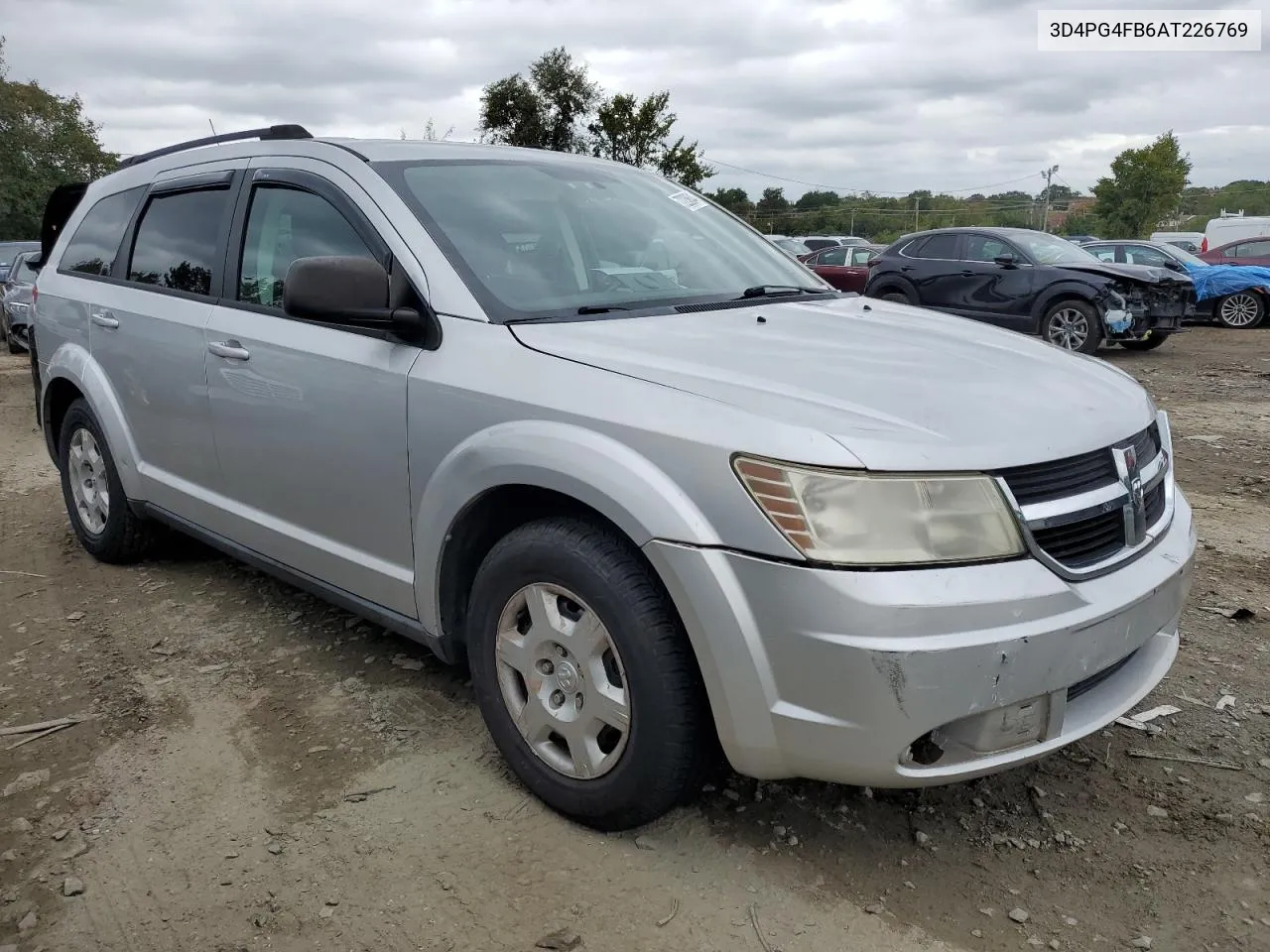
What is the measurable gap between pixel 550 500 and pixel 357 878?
3.32ft

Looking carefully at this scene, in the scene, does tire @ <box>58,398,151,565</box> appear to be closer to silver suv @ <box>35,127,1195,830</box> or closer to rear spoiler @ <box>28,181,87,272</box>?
silver suv @ <box>35,127,1195,830</box>

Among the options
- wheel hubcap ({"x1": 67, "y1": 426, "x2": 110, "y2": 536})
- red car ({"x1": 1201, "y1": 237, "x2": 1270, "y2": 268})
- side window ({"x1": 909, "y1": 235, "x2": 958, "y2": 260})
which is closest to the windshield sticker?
wheel hubcap ({"x1": 67, "y1": 426, "x2": 110, "y2": 536})

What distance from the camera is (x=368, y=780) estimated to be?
9.45 ft

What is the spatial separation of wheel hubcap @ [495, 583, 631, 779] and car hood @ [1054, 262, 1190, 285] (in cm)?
1103

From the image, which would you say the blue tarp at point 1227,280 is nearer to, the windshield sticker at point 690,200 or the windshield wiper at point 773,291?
the windshield sticker at point 690,200

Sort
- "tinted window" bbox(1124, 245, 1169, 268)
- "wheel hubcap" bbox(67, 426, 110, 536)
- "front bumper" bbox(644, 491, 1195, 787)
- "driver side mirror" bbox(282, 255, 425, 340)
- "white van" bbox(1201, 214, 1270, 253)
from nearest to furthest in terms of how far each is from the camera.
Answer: "front bumper" bbox(644, 491, 1195, 787) < "driver side mirror" bbox(282, 255, 425, 340) < "wheel hubcap" bbox(67, 426, 110, 536) < "tinted window" bbox(1124, 245, 1169, 268) < "white van" bbox(1201, 214, 1270, 253)

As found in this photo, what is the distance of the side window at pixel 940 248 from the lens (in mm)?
13180

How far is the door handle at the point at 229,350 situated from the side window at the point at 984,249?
11.0 meters

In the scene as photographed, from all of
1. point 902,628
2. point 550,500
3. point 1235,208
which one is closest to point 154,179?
point 550,500

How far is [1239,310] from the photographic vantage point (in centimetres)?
1530

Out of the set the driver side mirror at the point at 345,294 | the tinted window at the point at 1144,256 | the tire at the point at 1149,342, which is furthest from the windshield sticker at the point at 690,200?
the tinted window at the point at 1144,256

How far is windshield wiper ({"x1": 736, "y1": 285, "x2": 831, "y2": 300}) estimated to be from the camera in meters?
3.31

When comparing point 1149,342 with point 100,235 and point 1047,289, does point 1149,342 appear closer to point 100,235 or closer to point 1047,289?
point 1047,289

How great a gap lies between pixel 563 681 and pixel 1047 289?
11.0 meters
